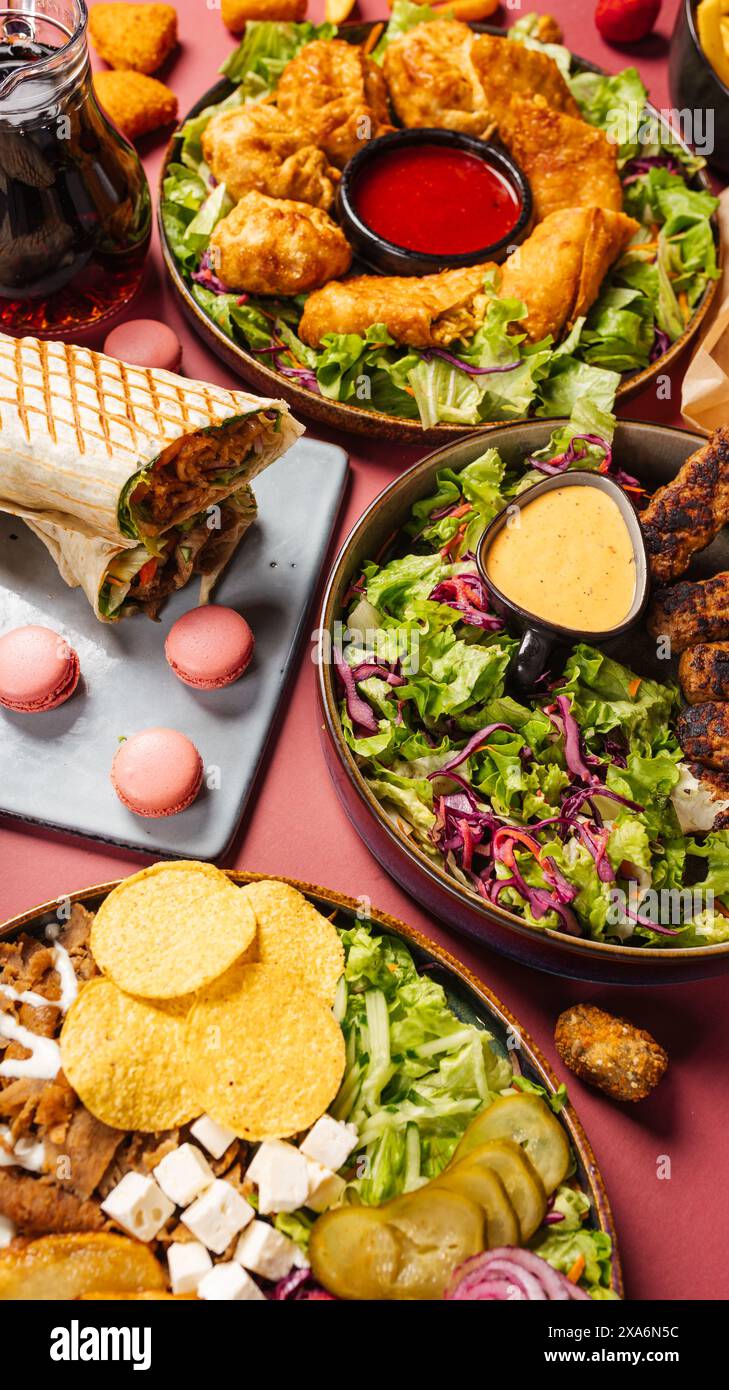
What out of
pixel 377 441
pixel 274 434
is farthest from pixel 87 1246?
pixel 377 441

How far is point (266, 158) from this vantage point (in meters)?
3.14

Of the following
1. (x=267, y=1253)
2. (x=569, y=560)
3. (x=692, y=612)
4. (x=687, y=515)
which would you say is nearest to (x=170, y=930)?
(x=267, y=1253)

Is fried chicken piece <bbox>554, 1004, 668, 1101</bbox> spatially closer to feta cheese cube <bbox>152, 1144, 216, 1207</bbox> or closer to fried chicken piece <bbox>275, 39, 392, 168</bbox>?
Result: feta cheese cube <bbox>152, 1144, 216, 1207</bbox>

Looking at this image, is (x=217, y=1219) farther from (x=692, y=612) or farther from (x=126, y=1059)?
(x=692, y=612)

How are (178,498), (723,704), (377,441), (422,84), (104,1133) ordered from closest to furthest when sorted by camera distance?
(104,1133) → (723,704) → (178,498) → (377,441) → (422,84)

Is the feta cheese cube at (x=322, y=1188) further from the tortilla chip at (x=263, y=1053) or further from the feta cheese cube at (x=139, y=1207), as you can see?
the feta cheese cube at (x=139, y=1207)

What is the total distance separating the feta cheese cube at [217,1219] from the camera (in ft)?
6.42

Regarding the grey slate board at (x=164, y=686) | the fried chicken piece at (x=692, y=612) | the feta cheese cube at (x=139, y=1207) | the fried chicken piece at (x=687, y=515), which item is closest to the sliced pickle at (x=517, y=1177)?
the feta cheese cube at (x=139, y=1207)

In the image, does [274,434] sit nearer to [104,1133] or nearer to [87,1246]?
[104,1133]

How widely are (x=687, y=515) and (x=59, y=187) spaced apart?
1748 millimetres

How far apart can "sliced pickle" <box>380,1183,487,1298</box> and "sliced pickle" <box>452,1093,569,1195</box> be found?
0.16m

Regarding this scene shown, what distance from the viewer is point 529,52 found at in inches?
132

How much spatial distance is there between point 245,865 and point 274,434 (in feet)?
3.50

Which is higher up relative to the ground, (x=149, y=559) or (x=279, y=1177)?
(x=149, y=559)
